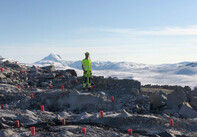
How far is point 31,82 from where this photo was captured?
44.4ft

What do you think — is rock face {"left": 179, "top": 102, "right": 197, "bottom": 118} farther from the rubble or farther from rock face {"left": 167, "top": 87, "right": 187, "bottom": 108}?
rock face {"left": 167, "top": 87, "right": 187, "bottom": 108}

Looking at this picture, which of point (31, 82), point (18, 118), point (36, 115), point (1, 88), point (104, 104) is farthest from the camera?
point (31, 82)

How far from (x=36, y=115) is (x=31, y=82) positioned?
5.91m

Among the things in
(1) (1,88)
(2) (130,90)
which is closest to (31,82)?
(1) (1,88)

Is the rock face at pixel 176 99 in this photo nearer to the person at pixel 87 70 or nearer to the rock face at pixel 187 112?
the rock face at pixel 187 112

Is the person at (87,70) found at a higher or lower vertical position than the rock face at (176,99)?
higher

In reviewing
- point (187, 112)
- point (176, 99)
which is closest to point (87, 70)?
point (176, 99)

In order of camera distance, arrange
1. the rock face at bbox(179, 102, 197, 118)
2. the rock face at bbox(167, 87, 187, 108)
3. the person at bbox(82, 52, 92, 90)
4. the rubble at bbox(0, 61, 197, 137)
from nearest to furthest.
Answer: the rubble at bbox(0, 61, 197, 137) < the rock face at bbox(179, 102, 197, 118) < the rock face at bbox(167, 87, 187, 108) < the person at bbox(82, 52, 92, 90)

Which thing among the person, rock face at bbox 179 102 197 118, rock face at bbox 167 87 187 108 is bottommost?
rock face at bbox 179 102 197 118

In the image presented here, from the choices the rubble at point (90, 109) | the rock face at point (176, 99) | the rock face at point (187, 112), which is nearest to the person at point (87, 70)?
the rubble at point (90, 109)

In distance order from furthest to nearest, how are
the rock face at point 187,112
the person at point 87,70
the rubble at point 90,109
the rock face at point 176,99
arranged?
the person at point 87,70 < the rock face at point 176,99 < the rock face at point 187,112 < the rubble at point 90,109

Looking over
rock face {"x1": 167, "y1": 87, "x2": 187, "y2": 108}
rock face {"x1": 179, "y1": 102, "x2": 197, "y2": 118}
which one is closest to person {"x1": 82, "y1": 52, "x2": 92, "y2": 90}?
rock face {"x1": 167, "y1": 87, "x2": 187, "y2": 108}

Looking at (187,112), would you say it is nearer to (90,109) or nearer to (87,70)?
(90,109)

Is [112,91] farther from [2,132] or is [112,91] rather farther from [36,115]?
[2,132]
